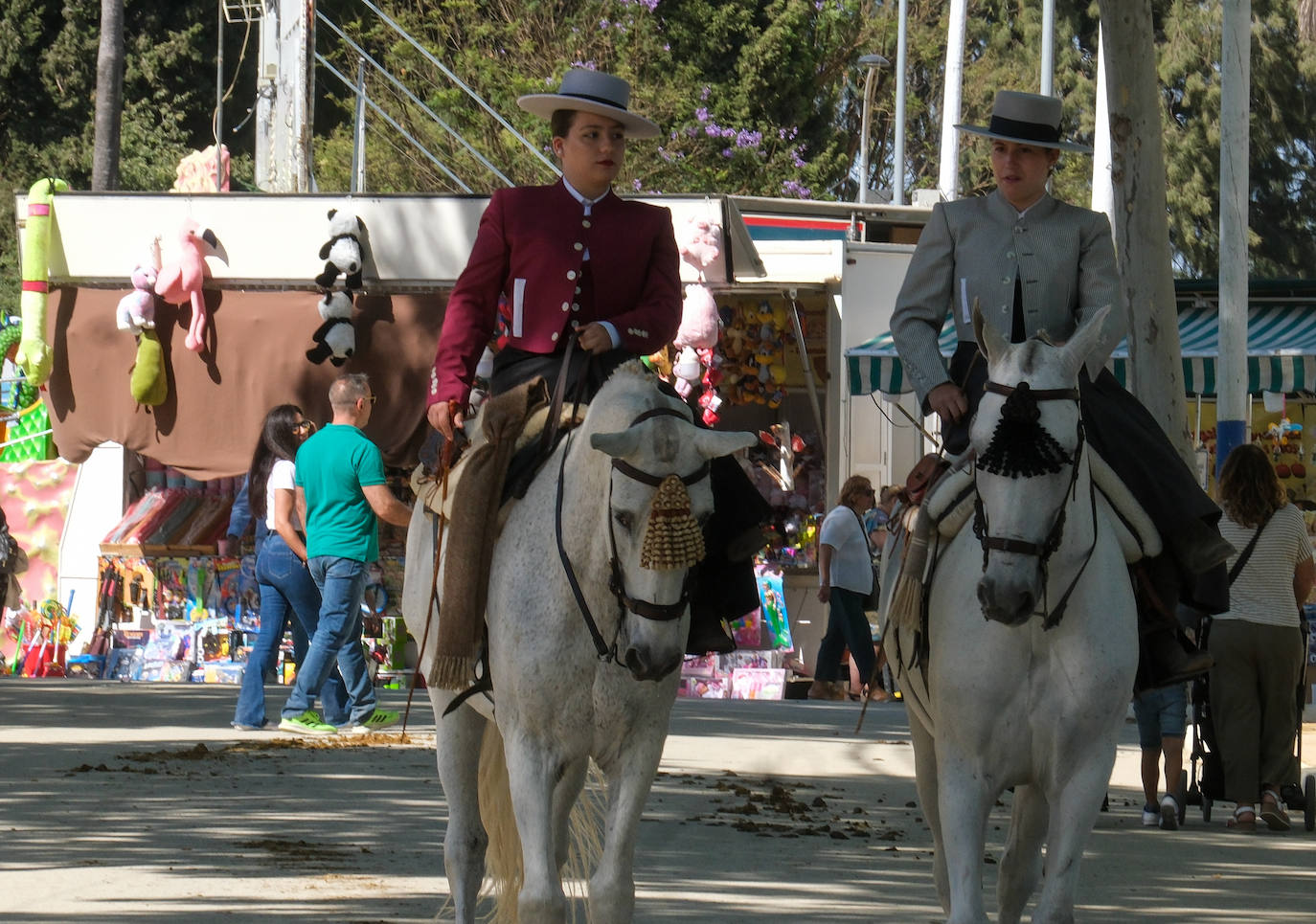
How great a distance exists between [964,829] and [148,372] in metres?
14.2

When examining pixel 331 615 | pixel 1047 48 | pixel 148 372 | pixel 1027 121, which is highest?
pixel 1047 48

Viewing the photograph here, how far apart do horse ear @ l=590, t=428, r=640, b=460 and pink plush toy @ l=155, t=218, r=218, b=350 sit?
1379cm

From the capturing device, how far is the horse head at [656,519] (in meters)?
5.56

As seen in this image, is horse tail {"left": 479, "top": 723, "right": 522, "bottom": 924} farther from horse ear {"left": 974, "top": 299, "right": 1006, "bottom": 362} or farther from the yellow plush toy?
the yellow plush toy

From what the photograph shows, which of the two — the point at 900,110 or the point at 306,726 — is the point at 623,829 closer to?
the point at 306,726

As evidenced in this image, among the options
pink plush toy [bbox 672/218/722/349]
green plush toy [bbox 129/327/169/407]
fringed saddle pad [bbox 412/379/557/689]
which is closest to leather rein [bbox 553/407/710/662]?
fringed saddle pad [bbox 412/379/557/689]

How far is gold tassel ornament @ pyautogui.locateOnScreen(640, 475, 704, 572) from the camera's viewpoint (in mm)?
5547

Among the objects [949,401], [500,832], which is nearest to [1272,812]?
[949,401]

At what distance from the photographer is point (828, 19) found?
→ 40.2m

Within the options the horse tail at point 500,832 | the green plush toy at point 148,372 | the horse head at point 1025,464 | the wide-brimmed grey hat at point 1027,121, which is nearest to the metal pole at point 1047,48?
the green plush toy at point 148,372

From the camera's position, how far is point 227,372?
62.1ft

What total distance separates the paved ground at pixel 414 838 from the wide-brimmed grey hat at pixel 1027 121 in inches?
120

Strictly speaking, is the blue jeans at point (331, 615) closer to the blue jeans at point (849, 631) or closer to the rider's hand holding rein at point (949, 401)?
the blue jeans at point (849, 631)

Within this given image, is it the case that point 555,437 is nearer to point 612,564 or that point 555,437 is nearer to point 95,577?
point 612,564
